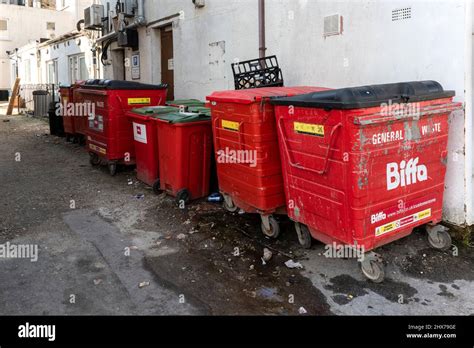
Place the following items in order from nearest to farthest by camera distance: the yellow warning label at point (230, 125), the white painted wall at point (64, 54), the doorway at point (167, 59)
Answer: the yellow warning label at point (230, 125) < the doorway at point (167, 59) < the white painted wall at point (64, 54)

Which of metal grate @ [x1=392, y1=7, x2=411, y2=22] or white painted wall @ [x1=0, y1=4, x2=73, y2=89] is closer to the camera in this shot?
metal grate @ [x1=392, y1=7, x2=411, y2=22]

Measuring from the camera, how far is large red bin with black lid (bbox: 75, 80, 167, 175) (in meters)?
6.67

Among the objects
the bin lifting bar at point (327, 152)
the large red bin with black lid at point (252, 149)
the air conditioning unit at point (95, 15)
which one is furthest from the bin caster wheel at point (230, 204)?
the air conditioning unit at point (95, 15)

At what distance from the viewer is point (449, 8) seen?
3775 mm

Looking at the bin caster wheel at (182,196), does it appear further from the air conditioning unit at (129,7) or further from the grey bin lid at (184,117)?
the air conditioning unit at (129,7)

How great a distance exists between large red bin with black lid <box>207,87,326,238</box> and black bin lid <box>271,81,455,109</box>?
11.0 inches

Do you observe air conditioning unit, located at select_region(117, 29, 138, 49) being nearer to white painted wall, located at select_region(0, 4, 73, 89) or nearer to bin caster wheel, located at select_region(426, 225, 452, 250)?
bin caster wheel, located at select_region(426, 225, 452, 250)

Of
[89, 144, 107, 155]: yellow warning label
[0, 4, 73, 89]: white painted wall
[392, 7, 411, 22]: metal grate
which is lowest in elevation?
[89, 144, 107, 155]: yellow warning label

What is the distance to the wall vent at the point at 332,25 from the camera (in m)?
4.93

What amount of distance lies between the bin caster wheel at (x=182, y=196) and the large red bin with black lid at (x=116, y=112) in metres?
1.97

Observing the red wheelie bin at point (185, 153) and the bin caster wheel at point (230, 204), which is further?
the red wheelie bin at point (185, 153)

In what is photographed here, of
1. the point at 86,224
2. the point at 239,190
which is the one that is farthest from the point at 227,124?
the point at 86,224

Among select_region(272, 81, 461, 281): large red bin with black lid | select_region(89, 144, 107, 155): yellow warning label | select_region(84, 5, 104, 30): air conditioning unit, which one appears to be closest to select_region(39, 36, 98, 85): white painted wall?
select_region(84, 5, 104, 30): air conditioning unit
